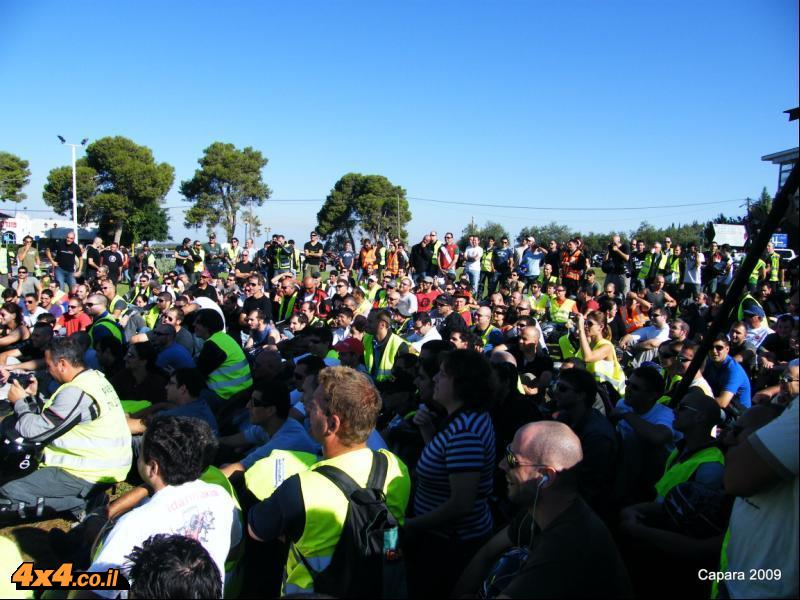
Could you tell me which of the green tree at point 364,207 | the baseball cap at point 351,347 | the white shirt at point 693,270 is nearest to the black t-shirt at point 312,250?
the white shirt at point 693,270

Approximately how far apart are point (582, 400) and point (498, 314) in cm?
570

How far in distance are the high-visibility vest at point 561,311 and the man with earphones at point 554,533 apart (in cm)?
812

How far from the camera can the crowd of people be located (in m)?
1.85

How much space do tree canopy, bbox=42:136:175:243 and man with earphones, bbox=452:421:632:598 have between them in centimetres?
4441

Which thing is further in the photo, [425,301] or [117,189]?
[117,189]

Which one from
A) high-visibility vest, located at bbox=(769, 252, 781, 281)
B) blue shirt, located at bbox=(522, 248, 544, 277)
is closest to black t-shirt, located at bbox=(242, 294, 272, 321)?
blue shirt, located at bbox=(522, 248, 544, 277)

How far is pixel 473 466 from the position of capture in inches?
110

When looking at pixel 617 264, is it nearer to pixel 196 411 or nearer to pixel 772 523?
pixel 196 411

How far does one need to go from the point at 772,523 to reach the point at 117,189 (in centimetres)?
4938

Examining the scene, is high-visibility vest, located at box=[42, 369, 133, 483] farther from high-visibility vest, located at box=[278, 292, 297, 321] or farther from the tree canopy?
the tree canopy

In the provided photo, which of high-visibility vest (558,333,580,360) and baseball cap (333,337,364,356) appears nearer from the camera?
baseball cap (333,337,364,356)

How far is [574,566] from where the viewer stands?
1.74 meters

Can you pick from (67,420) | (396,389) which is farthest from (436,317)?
(67,420)

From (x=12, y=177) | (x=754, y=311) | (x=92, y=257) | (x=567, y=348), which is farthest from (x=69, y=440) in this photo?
(x=12, y=177)
